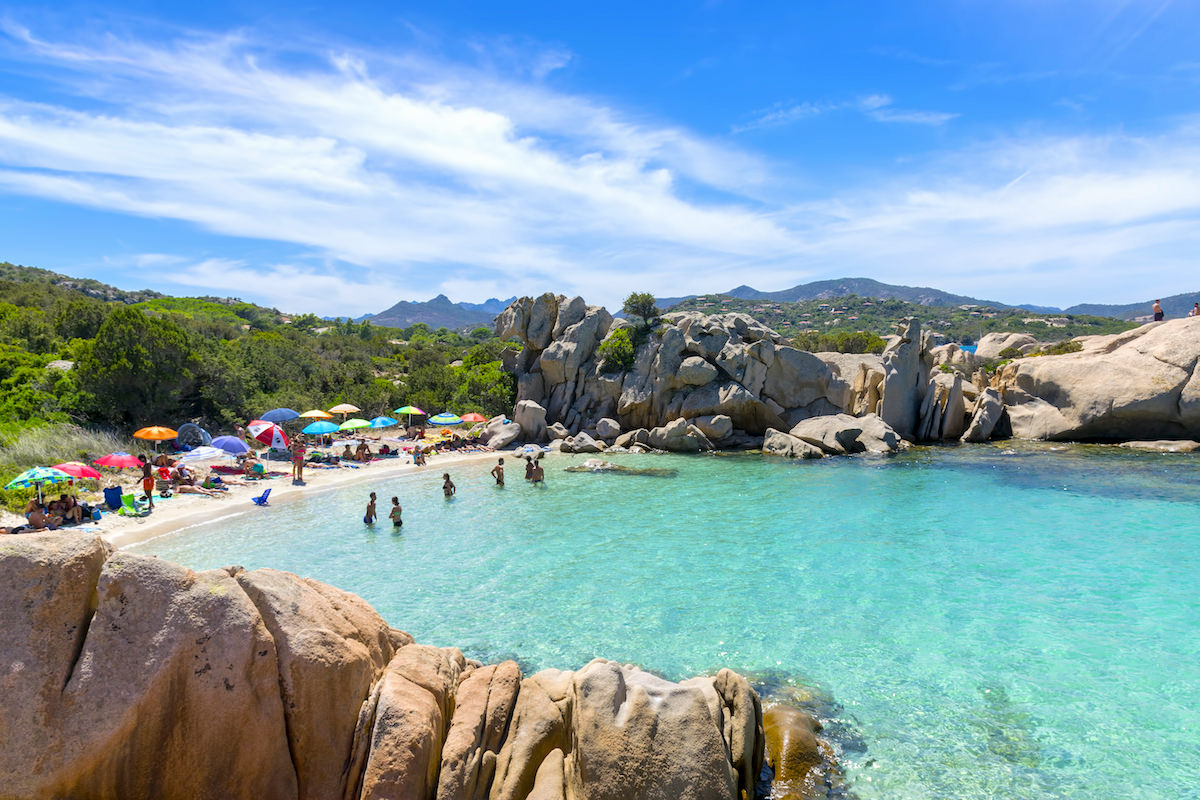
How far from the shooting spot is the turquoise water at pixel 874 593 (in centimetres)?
882

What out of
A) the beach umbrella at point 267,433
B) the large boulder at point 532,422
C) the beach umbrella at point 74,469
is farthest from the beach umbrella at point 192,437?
the large boulder at point 532,422

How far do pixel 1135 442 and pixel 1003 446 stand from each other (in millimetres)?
6497

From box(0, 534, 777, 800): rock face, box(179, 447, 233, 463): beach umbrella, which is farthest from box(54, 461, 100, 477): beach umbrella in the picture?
box(0, 534, 777, 800): rock face

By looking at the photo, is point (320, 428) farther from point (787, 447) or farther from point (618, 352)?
point (787, 447)

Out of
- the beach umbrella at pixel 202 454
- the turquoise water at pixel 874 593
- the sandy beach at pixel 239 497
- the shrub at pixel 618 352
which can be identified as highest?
the shrub at pixel 618 352

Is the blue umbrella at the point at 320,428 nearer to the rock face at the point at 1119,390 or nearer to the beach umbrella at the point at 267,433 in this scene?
the beach umbrella at the point at 267,433

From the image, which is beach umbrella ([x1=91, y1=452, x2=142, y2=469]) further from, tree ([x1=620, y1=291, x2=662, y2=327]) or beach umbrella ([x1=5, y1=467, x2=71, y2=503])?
tree ([x1=620, y1=291, x2=662, y2=327])

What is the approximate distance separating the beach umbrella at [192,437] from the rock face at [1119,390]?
4558 centimetres

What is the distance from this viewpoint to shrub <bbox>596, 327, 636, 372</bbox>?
133 ft

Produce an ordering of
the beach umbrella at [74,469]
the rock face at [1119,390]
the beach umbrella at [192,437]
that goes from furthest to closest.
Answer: the rock face at [1119,390]
the beach umbrella at [192,437]
the beach umbrella at [74,469]

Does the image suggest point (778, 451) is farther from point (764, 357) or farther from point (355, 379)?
point (355, 379)

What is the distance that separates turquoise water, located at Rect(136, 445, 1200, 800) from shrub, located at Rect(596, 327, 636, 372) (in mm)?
14954

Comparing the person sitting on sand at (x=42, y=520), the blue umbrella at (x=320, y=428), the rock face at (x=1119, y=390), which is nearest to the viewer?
the person sitting on sand at (x=42, y=520)

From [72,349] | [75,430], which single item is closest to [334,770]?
[75,430]
